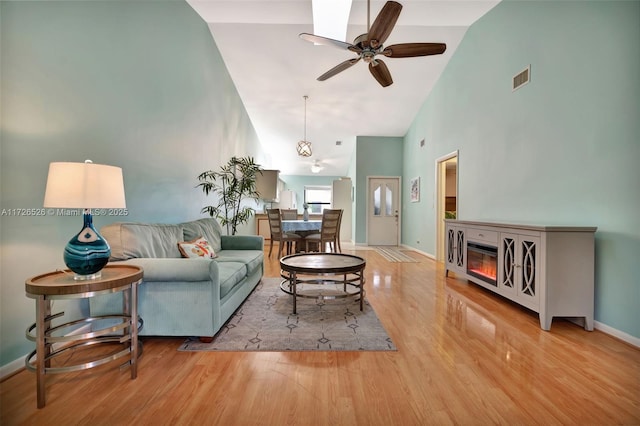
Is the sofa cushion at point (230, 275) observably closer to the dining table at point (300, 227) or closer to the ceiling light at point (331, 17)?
the dining table at point (300, 227)

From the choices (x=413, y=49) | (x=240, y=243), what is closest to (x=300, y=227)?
(x=240, y=243)

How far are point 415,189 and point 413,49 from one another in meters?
4.15

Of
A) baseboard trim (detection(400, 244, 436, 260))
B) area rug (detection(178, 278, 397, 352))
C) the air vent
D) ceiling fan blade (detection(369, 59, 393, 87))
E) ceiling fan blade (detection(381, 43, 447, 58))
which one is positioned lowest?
area rug (detection(178, 278, 397, 352))

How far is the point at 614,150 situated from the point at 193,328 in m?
3.53

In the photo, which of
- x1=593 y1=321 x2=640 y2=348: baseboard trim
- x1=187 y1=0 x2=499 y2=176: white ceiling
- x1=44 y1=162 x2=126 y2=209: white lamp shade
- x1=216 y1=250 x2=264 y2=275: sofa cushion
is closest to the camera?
x1=44 y1=162 x2=126 y2=209: white lamp shade

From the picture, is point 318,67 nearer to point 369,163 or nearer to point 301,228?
point 301,228

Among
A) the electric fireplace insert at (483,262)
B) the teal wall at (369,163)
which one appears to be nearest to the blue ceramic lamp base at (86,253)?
the electric fireplace insert at (483,262)

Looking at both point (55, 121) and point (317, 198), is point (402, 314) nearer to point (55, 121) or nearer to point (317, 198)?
point (55, 121)

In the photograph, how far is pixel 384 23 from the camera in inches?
94.4

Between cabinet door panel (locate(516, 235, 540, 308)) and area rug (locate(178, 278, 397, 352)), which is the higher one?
cabinet door panel (locate(516, 235, 540, 308))

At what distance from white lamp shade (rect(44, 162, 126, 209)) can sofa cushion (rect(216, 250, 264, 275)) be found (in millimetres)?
1400

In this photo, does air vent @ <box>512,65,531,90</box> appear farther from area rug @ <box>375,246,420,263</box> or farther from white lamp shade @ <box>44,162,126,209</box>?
white lamp shade @ <box>44,162,126,209</box>

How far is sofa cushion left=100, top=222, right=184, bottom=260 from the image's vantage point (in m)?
2.04

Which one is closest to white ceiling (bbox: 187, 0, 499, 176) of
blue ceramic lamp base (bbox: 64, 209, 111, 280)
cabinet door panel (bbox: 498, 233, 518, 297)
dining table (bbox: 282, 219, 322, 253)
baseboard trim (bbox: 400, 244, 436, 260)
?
dining table (bbox: 282, 219, 322, 253)
